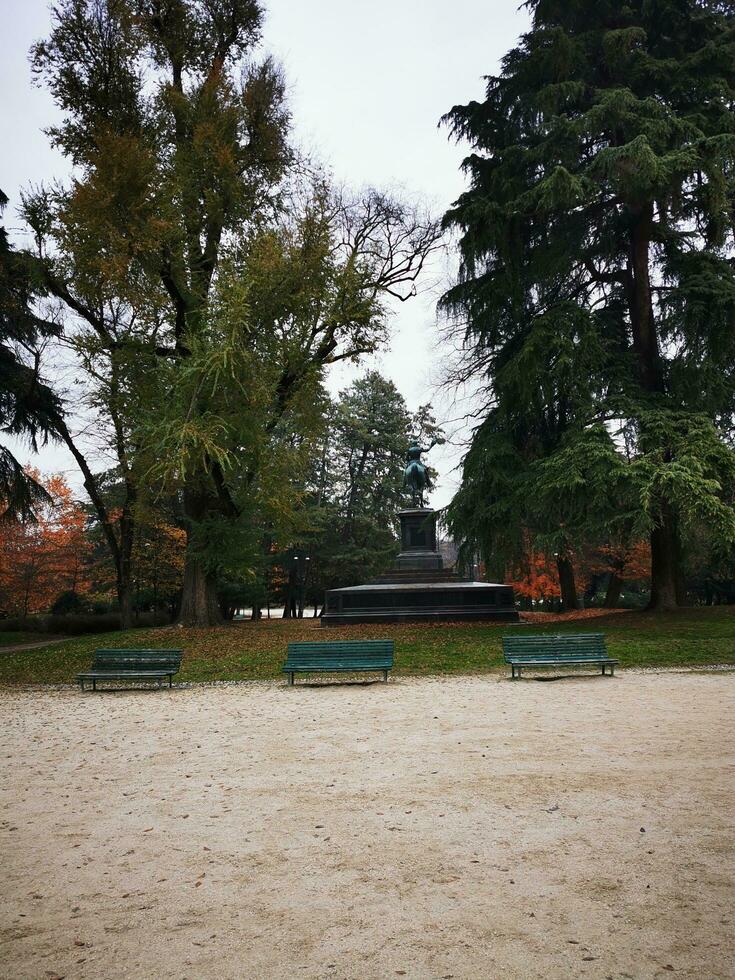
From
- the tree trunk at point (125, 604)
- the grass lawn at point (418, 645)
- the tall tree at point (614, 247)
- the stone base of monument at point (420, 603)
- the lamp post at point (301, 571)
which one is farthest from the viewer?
the lamp post at point (301, 571)

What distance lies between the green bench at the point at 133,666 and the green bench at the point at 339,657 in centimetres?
213

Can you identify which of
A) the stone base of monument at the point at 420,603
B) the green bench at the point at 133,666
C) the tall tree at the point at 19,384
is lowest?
the green bench at the point at 133,666

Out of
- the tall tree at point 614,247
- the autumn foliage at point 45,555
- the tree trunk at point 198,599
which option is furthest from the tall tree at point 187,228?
the autumn foliage at point 45,555

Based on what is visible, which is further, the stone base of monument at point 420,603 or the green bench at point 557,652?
the stone base of monument at point 420,603

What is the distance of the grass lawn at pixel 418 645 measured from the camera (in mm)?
14227

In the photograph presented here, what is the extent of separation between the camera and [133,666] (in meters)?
13.0

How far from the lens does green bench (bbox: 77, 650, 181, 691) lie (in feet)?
41.5

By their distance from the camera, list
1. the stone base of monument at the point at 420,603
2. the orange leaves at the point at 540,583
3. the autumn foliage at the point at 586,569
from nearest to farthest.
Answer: the stone base of monument at the point at 420,603 → the autumn foliage at the point at 586,569 → the orange leaves at the point at 540,583

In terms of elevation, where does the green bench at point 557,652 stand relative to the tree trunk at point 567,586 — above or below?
below

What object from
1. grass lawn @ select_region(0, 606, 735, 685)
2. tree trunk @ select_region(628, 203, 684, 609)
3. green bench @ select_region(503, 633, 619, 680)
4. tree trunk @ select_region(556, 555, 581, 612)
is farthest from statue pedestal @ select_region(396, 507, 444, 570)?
green bench @ select_region(503, 633, 619, 680)

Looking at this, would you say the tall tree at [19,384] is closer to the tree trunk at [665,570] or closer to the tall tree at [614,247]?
the tall tree at [614,247]

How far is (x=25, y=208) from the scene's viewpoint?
20688 mm

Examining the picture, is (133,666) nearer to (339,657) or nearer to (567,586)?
(339,657)

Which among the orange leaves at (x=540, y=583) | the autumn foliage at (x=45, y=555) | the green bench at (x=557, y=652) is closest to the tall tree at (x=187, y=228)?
the green bench at (x=557, y=652)
